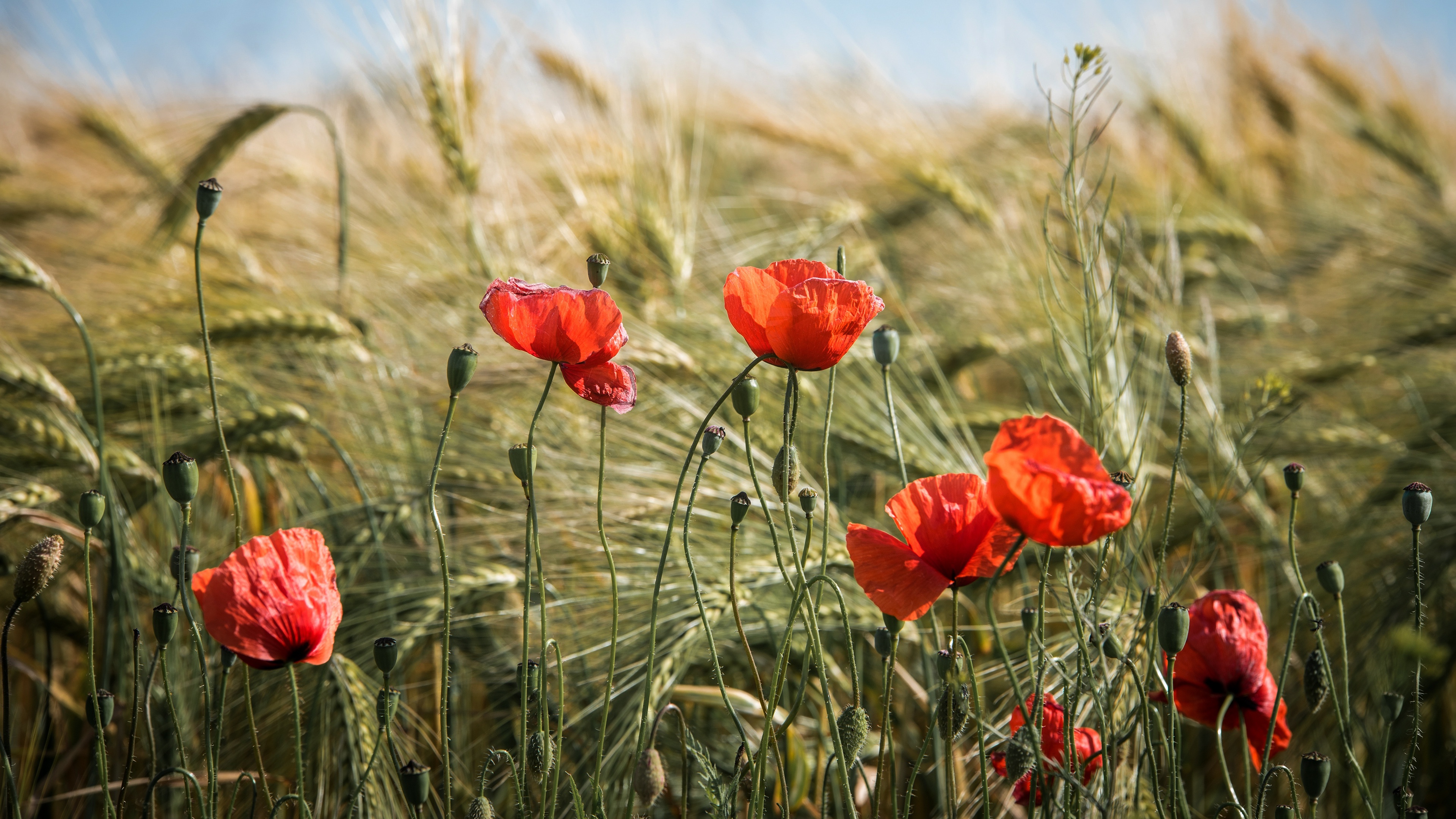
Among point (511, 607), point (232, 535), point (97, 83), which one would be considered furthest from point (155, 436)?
point (97, 83)

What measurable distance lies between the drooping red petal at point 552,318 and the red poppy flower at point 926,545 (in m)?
0.18

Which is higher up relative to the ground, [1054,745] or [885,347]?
[885,347]

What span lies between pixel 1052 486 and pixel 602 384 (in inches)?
10.6

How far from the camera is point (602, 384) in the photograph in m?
0.60

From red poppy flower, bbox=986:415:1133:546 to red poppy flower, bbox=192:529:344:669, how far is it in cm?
36

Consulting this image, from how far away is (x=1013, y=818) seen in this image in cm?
95

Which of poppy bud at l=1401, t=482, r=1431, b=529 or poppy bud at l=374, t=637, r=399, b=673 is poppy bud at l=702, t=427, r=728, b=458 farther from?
poppy bud at l=1401, t=482, r=1431, b=529

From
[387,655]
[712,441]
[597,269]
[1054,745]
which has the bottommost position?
[1054,745]

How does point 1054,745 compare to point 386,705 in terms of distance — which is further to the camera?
point 1054,745

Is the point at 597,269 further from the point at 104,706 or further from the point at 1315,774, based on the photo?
the point at 1315,774

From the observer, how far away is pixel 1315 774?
566 millimetres

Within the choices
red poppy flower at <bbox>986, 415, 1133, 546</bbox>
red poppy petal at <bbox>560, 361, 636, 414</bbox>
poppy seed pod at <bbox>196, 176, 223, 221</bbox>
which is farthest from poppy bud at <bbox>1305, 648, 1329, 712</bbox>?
poppy seed pod at <bbox>196, 176, 223, 221</bbox>

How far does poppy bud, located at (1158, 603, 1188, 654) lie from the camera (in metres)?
0.53

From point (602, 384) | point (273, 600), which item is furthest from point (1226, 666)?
point (273, 600)
